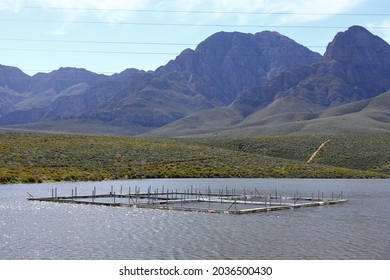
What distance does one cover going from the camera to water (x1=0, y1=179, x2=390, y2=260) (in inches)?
1239

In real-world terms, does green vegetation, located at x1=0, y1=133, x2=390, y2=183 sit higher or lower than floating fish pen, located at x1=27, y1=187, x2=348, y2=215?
higher

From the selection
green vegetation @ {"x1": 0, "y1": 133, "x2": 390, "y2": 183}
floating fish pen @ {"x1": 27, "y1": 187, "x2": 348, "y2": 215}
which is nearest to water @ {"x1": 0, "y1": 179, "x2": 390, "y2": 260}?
floating fish pen @ {"x1": 27, "y1": 187, "x2": 348, "y2": 215}

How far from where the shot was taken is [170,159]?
124 m

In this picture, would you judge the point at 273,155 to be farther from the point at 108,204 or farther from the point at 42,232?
the point at 42,232

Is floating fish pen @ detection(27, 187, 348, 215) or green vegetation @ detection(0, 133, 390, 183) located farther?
green vegetation @ detection(0, 133, 390, 183)

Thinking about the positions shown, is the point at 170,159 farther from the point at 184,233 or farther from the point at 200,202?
the point at 184,233

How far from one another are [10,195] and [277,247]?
126 feet

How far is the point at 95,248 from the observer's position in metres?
32.4

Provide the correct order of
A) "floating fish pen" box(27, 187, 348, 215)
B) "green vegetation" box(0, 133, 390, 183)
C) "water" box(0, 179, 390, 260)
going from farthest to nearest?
"green vegetation" box(0, 133, 390, 183) < "floating fish pen" box(27, 187, 348, 215) < "water" box(0, 179, 390, 260)

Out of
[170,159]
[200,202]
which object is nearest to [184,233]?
[200,202]

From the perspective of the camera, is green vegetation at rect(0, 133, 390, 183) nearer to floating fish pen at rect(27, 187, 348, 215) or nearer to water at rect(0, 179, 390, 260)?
floating fish pen at rect(27, 187, 348, 215)

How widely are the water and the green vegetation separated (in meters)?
37.8

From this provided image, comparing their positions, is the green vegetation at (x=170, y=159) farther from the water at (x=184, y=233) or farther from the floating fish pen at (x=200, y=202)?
the water at (x=184, y=233)
